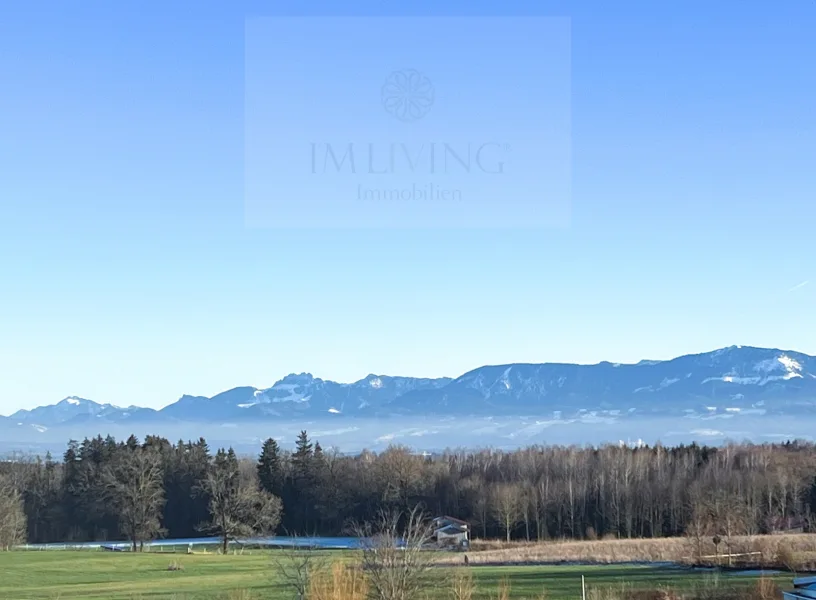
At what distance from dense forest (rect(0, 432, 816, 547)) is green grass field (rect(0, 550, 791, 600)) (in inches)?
800

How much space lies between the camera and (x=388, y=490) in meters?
102

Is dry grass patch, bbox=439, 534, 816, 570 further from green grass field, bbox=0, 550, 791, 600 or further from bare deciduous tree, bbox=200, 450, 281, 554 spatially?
bare deciduous tree, bbox=200, 450, 281, 554

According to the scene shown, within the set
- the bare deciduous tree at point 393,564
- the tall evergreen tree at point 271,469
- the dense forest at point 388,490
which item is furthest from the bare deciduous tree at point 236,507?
the bare deciduous tree at point 393,564

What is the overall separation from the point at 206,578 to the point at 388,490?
54897 millimetres

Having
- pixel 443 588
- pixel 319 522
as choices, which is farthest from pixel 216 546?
pixel 443 588

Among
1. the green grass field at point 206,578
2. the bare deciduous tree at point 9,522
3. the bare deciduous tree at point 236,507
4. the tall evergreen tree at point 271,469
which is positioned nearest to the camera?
the green grass field at point 206,578

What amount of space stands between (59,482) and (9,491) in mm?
15467

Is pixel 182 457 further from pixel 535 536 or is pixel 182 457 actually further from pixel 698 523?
pixel 698 523

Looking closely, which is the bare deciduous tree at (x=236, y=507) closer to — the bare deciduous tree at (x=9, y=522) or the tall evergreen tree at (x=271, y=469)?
the tall evergreen tree at (x=271, y=469)

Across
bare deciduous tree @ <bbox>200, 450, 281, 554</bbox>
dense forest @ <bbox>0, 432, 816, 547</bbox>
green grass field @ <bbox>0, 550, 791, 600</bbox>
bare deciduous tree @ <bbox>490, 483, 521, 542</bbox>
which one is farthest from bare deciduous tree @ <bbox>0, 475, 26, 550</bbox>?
bare deciduous tree @ <bbox>490, 483, 521, 542</bbox>

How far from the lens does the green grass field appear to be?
119 feet

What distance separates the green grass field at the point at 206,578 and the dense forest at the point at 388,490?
20318mm

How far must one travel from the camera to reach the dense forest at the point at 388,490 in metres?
87.4

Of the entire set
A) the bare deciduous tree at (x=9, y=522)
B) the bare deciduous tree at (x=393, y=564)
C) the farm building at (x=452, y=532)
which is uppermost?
the bare deciduous tree at (x=393, y=564)
